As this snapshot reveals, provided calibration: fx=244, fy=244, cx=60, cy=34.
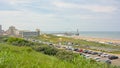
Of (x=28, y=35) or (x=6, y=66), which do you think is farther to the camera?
(x=28, y=35)

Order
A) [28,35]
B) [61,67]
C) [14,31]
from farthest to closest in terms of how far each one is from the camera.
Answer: [14,31] → [28,35] → [61,67]

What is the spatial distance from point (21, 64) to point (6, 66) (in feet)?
1.35

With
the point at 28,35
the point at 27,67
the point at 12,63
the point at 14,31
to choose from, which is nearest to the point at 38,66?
the point at 27,67

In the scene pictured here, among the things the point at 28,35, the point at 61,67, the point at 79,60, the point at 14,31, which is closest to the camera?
the point at 61,67

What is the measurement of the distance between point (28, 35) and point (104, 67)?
289 feet

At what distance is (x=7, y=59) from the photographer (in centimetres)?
496

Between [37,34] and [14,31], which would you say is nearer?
[37,34]

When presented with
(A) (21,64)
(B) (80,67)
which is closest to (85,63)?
(B) (80,67)

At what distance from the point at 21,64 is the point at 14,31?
100 metres

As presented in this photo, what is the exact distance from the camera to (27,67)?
16.2ft

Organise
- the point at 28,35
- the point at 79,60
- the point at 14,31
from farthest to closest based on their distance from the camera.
Result: the point at 14,31, the point at 28,35, the point at 79,60

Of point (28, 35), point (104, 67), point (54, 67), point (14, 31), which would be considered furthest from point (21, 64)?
point (14, 31)

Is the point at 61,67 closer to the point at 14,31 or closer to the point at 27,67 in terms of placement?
the point at 27,67

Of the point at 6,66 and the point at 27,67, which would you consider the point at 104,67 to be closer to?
the point at 27,67
